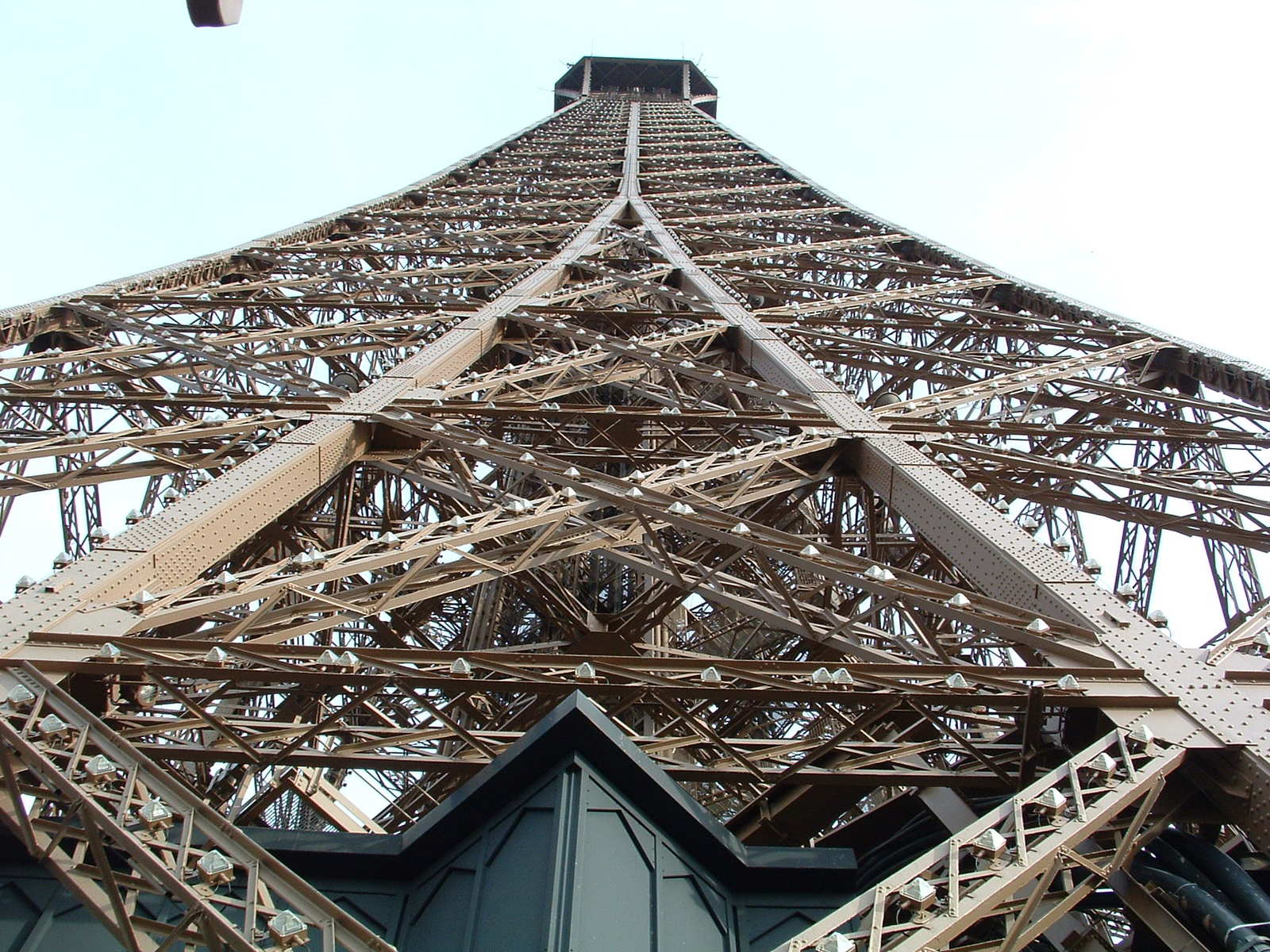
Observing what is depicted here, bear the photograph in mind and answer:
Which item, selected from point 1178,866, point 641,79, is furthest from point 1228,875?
point 641,79

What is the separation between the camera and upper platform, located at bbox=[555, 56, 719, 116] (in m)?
58.2

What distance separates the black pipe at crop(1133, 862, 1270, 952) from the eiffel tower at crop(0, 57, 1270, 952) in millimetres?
15

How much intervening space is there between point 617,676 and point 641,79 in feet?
190

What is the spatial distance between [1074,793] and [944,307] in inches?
507

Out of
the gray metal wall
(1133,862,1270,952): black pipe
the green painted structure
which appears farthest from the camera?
the green painted structure

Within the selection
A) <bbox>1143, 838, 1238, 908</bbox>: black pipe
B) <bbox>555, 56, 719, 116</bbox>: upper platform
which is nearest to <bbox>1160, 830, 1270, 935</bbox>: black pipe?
<bbox>1143, 838, 1238, 908</bbox>: black pipe

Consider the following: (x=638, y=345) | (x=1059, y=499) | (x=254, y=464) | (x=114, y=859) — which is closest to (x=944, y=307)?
(x=638, y=345)

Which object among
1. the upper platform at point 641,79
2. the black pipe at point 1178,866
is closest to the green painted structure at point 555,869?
the black pipe at point 1178,866

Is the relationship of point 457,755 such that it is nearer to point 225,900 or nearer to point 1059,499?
point 225,900

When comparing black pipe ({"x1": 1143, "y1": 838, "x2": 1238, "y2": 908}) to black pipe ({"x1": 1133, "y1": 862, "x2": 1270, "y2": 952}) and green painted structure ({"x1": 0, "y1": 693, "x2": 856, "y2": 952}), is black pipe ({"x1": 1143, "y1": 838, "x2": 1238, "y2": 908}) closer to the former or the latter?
black pipe ({"x1": 1133, "y1": 862, "x2": 1270, "y2": 952})

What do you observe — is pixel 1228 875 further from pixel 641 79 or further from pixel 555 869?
pixel 641 79

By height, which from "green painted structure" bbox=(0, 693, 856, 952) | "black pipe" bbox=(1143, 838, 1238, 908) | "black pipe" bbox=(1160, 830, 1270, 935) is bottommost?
"black pipe" bbox=(1143, 838, 1238, 908)

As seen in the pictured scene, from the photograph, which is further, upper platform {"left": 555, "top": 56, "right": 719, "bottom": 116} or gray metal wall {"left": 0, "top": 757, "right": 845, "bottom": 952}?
upper platform {"left": 555, "top": 56, "right": 719, "bottom": 116}

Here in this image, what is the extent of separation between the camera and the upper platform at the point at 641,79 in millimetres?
58188
